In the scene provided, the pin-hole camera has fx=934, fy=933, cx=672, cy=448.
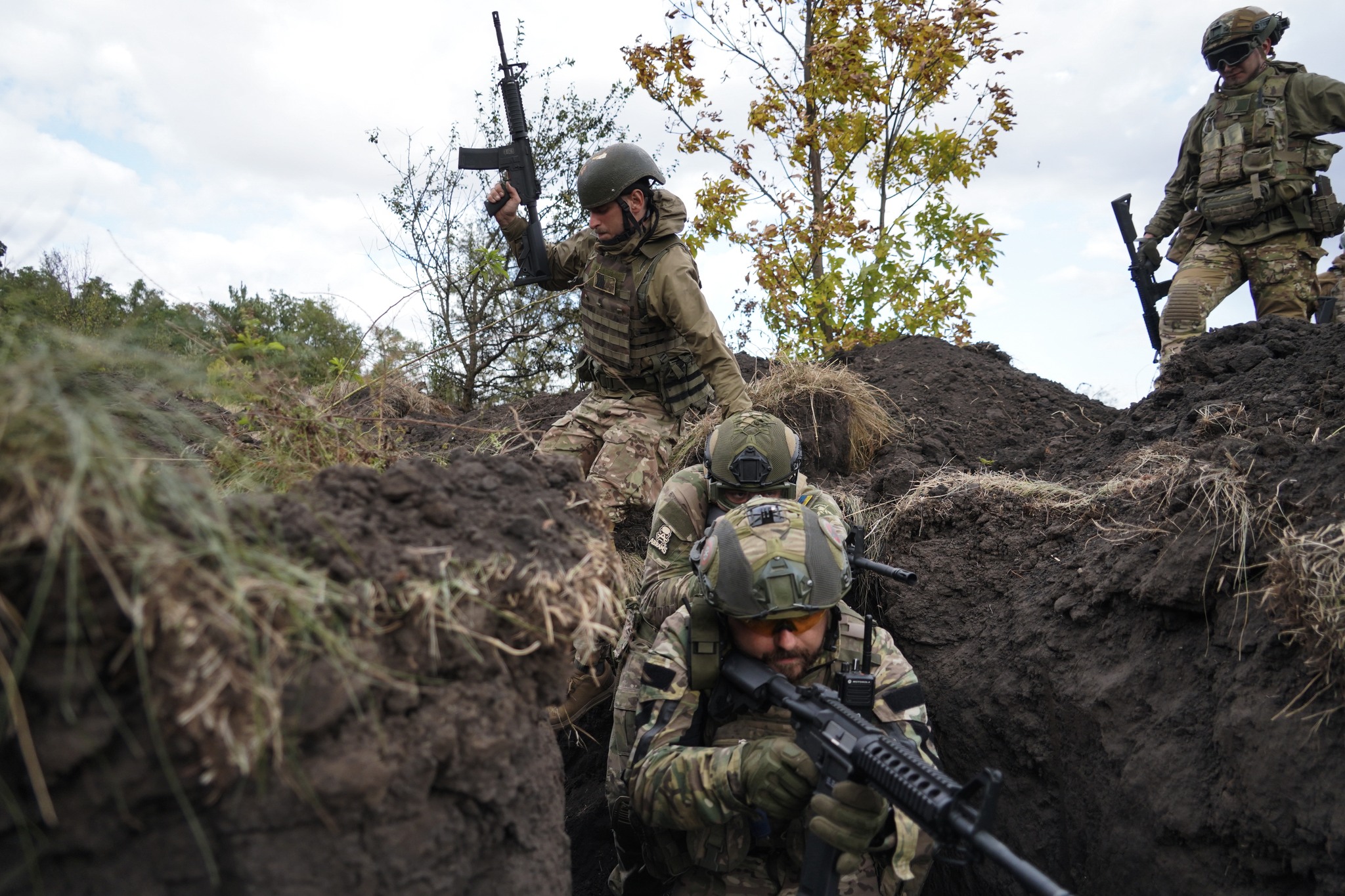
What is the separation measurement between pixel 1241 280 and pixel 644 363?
4124 mm

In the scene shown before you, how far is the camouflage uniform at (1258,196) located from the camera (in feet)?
18.9

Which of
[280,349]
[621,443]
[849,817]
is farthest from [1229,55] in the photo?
[280,349]

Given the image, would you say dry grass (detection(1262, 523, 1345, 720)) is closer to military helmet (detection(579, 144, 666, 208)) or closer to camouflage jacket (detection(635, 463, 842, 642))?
camouflage jacket (detection(635, 463, 842, 642))

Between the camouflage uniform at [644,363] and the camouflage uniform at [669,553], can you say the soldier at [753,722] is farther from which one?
the camouflage uniform at [644,363]

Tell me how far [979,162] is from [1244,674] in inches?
219

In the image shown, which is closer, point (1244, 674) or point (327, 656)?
point (327, 656)

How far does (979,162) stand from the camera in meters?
7.57

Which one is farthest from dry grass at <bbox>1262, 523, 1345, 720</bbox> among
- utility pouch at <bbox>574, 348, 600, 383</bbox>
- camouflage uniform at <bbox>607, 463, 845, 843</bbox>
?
utility pouch at <bbox>574, 348, 600, 383</bbox>

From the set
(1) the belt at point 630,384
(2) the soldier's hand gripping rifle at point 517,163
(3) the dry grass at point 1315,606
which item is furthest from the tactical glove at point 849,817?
(2) the soldier's hand gripping rifle at point 517,163

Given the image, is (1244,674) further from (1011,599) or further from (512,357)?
(512,357)

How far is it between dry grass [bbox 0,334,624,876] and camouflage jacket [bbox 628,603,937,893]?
5.09ft

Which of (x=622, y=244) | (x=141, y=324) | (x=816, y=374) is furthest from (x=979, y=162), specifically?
(x=141, y=324)

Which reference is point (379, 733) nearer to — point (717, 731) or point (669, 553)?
point (717, 731)

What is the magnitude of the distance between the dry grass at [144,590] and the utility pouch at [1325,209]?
6218 mm
